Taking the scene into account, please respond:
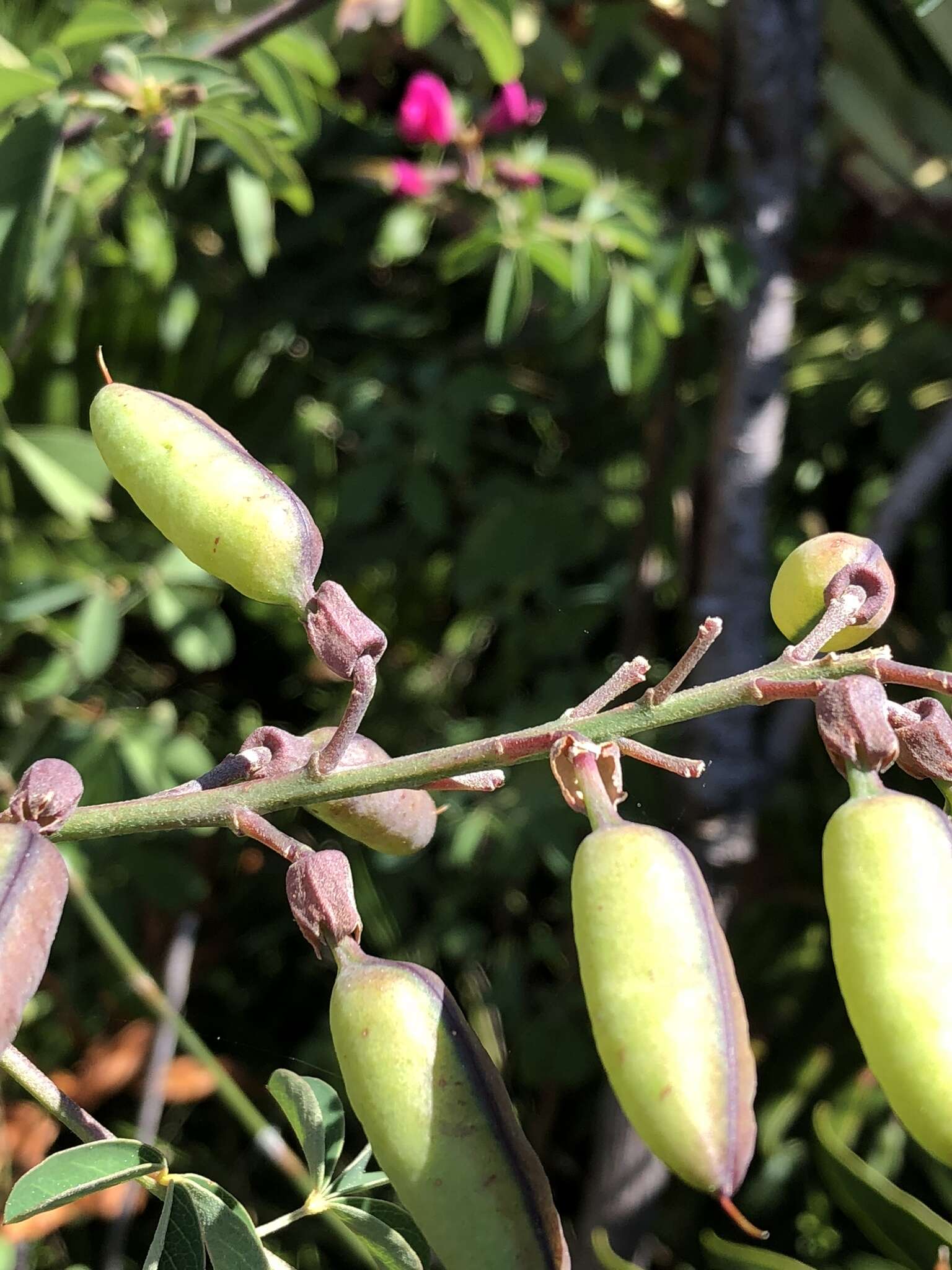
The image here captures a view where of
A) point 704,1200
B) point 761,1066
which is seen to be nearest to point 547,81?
point 761,1066

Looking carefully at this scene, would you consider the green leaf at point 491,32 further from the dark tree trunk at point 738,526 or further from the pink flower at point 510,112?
the dark tree trunk at point 738,526

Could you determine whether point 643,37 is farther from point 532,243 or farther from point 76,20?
point 76,20

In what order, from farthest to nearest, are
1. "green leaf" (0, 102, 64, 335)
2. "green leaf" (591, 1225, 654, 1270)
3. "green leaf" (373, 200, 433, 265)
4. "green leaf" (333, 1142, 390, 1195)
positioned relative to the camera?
"green leaf" (373, 200, 433, 265)
"green leaf" (591, 1225, 654, 1270)
"green leaf" (0, 102, 64, 335)
"green leaf" (333, 1142, 390, 1195)

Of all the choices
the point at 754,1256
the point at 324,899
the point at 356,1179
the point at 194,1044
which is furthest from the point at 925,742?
the point at 194,1044

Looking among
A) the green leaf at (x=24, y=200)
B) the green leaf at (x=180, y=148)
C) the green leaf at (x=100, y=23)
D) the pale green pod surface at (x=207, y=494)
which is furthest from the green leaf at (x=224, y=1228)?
the green leaf at (x=100, y=23)

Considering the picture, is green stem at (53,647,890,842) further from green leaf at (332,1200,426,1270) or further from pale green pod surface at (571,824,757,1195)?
green leaf at (332,1200,426,1270)

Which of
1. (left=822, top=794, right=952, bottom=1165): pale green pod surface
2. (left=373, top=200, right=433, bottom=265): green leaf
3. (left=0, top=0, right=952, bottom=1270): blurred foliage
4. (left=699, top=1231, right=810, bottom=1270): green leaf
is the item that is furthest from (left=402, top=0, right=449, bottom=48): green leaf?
(left=699, top=1231, right=810, bottom=1270): green leaf
